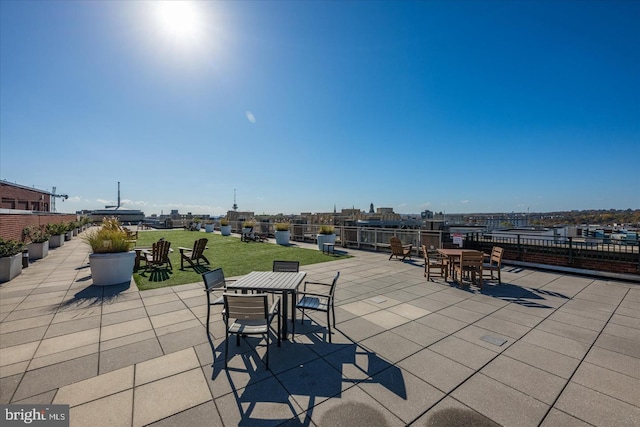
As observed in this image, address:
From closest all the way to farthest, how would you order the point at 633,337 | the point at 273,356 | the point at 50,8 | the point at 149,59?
the point at 273,356
the point at 633,337
the point at 50,8
the point at 149,59

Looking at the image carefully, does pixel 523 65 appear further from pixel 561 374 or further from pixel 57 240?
pixel 57 240

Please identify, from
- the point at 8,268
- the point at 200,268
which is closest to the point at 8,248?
the point at 8,268

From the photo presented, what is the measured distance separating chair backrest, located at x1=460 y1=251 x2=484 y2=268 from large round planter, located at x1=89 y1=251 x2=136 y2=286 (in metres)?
8.46

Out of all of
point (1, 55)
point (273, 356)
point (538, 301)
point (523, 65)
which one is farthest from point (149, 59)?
point (523, 65)

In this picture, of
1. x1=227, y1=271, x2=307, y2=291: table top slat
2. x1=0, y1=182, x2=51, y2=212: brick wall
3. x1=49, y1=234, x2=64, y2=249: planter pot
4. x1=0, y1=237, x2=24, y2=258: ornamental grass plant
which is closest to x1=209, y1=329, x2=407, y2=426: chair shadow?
x1=227, y1=271, x2=307, y2=291: table top slat

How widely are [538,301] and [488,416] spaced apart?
443 centimetres

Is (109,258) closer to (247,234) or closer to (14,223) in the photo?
(14,223)

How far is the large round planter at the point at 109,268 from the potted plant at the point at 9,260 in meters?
2.60

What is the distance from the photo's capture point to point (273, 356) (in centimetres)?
331

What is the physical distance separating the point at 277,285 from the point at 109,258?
5.34 meters

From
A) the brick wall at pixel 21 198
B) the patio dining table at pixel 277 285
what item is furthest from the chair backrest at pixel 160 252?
the brick wall at pixel 21 198

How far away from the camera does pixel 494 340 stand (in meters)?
3.73

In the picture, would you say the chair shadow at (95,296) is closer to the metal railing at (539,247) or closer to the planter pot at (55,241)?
the metal railing at (539,247)

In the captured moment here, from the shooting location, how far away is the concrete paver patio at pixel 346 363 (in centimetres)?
234
